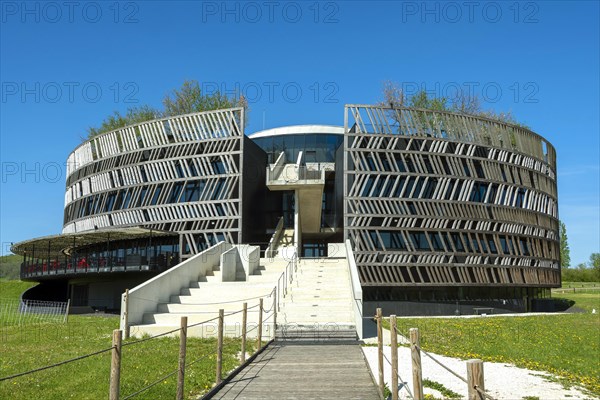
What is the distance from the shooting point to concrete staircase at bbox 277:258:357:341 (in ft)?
55.0

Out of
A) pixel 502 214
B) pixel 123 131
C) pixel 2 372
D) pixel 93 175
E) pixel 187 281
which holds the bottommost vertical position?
pixel 2 372

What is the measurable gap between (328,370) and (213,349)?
4.19 metres

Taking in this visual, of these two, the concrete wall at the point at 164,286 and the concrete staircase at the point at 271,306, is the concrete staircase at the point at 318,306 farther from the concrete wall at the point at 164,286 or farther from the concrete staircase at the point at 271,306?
the concrete wall at the point at 164,286

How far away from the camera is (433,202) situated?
39.2 metres

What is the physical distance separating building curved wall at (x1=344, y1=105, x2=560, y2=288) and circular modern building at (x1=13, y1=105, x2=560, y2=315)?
8cm

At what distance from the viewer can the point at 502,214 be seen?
4194 cm

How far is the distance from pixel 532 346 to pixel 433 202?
22344mm

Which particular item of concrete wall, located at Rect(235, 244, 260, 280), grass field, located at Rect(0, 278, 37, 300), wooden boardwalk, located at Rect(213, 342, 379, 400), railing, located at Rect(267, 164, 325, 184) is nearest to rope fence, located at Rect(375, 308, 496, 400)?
wooden boardwalk, located at Rect(213, 342, 379, 400)

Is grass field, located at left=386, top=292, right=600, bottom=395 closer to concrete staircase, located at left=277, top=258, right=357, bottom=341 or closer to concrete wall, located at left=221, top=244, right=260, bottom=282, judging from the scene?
concrete staircase, located at left=277, top=258, right=357, bottom=341

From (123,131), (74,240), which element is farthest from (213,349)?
(123,131)

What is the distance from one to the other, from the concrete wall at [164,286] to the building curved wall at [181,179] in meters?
11.9

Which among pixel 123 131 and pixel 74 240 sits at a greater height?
pixel 123 131

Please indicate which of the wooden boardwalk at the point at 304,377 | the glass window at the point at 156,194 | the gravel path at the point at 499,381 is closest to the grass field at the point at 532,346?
the gravel path at the point at 499,381

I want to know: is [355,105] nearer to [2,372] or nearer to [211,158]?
[211,158]
